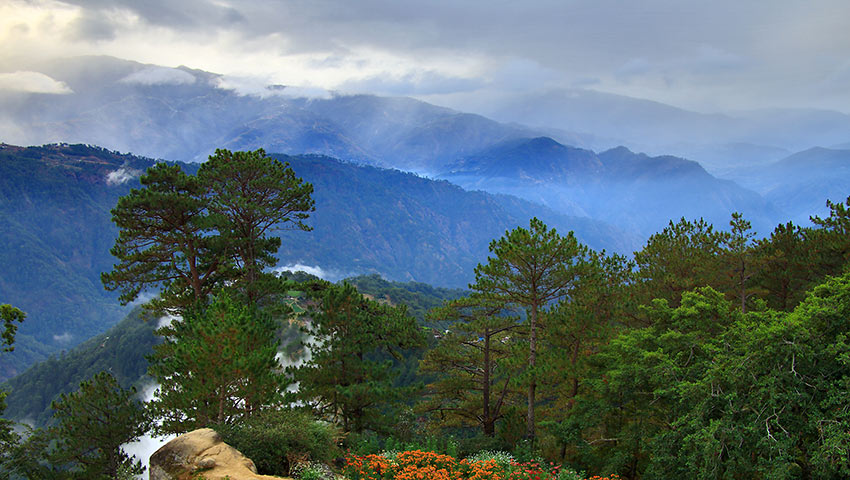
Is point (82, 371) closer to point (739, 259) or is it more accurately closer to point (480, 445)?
point (480, 445)

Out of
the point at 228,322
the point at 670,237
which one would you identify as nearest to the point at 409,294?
the point at 670,237

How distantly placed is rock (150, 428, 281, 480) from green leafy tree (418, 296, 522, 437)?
12310 mm

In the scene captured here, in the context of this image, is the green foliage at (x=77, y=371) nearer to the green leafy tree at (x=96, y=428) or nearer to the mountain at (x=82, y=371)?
the mountain at (x=82, y=371)

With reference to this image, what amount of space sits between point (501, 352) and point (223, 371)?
14.3 meters

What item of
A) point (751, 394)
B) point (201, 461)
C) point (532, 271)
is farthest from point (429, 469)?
point (532, 271)

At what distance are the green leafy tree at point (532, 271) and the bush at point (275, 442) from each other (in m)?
10.7

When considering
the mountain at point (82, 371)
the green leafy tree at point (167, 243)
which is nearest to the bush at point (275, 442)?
the green leafy tree at point (167, 243)

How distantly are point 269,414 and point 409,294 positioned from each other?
16515cm

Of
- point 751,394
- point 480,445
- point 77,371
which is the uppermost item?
point 751,394

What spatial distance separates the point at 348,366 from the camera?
2209 centimetres

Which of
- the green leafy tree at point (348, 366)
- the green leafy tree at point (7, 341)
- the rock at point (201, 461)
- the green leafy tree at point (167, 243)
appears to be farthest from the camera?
the green leafy tree at point (167, 243)

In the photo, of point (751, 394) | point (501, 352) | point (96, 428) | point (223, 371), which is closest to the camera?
point (751, 394)

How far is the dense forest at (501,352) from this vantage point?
43.5 feet

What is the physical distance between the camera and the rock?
480 inches
